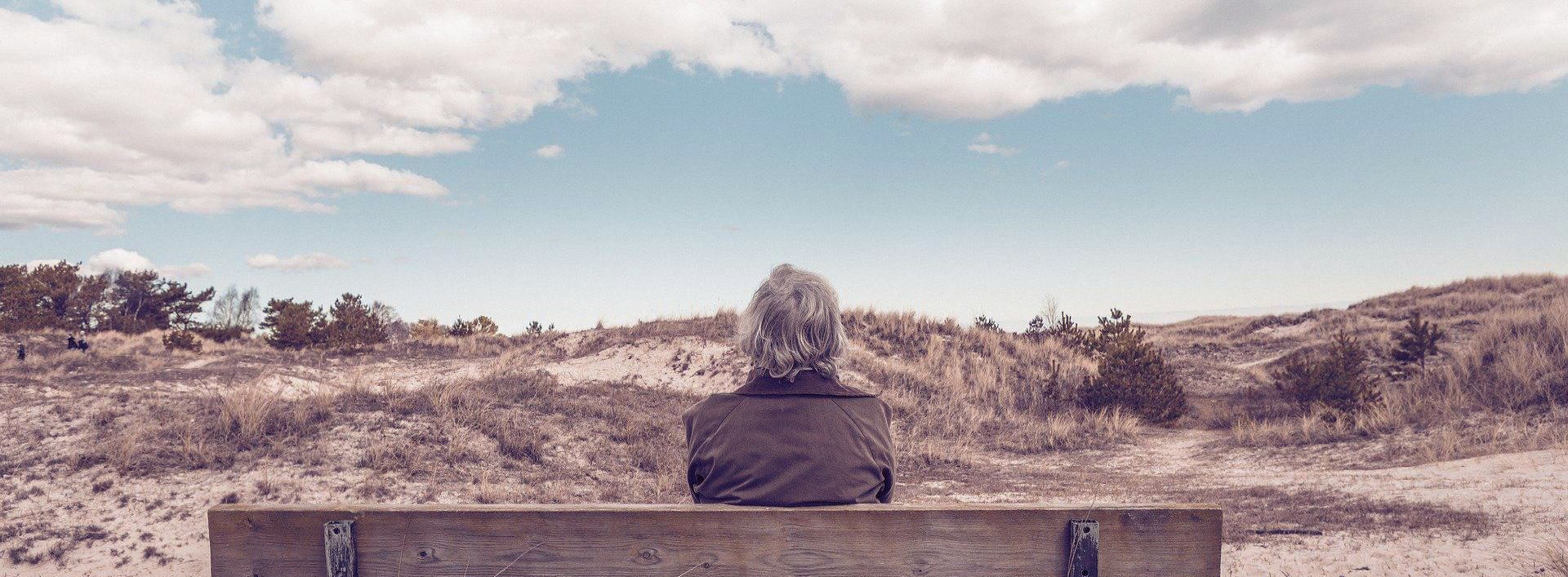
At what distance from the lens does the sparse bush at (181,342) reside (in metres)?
22.2

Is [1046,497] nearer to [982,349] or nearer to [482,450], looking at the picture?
[482,450]

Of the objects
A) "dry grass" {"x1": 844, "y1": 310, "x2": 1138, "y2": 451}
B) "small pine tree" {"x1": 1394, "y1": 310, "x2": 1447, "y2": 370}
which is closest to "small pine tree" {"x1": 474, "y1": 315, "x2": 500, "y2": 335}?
"dry grass" {"x1": 844, "y1": 310, "x2": 1138, "y2": 451}

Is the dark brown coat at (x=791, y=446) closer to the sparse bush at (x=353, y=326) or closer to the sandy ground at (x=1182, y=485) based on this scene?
the sandy ground at (x=1182, y=485)

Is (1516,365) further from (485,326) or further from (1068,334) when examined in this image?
(485,326)

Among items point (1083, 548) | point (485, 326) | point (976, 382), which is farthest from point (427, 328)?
point (1083, 548)

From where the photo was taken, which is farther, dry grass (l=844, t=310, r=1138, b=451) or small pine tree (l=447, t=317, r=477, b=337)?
small pine tree (l=447, t=317, r=477, b=337)

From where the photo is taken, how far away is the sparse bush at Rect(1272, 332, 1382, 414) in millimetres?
12445

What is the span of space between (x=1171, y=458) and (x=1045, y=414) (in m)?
3.90

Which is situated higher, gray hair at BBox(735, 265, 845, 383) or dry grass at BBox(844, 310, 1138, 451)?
gray hair at BBox(735, 265, 845, 383)

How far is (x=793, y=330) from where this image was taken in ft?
9.11

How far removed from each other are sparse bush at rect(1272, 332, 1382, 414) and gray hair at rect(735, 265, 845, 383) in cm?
1220

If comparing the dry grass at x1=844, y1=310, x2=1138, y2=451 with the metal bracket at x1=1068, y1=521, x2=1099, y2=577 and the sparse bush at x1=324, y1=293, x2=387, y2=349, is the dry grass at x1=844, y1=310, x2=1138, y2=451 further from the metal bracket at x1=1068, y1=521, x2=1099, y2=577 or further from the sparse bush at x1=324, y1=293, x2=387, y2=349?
the sparse bush at x1=324, y1=293, x2=387, y2=349

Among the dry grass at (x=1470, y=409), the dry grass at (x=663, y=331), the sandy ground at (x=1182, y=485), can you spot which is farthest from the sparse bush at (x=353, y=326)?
the dry grass at (x=1470, y=409)

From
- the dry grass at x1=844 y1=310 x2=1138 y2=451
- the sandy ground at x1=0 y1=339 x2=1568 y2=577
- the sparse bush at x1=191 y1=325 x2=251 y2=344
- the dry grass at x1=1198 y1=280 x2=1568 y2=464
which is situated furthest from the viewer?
the sparse bush at x1=191 y1=325 x2=251 y2=344
